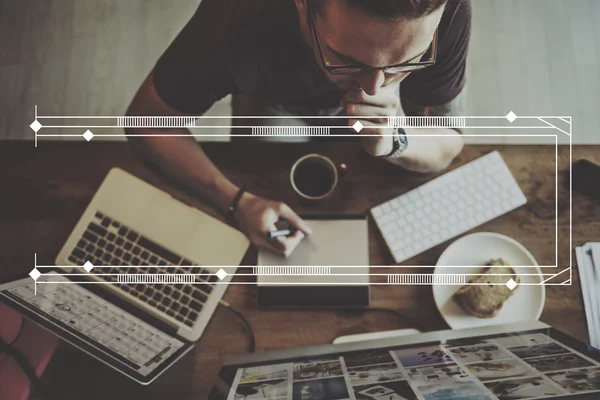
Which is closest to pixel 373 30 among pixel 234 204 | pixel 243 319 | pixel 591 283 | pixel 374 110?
pixel 374 110

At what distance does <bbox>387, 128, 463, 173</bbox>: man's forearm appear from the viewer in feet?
2.44

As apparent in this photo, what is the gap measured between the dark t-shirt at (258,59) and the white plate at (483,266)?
26 cm

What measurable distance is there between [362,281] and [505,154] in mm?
360

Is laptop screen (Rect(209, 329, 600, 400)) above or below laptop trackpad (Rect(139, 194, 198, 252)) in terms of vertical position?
below

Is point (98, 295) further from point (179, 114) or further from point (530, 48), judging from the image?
point (530, 48)

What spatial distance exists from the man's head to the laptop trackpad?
403 millimetres

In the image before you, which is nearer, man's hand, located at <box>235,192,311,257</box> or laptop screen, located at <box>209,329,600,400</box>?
laptop screen, located at <box>209,329,600,400</box>

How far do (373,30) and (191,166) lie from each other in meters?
0.45

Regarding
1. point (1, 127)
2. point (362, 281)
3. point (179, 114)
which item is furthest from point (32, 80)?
point (362, 281)

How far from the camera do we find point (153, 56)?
2.93 ft

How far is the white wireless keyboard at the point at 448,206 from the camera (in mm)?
757

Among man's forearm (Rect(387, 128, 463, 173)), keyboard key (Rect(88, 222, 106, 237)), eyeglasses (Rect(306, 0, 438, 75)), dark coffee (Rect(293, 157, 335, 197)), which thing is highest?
eyeglasses (Rect(306, 0, 438, 75))

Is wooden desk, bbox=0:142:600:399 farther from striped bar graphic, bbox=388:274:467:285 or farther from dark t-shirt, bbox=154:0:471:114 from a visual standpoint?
dark t-shirt, bbox=154:0:471:114

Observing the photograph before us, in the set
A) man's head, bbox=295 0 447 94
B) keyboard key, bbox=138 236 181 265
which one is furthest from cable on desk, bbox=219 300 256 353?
man's head, bbox=295 0 447 94
